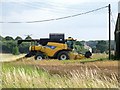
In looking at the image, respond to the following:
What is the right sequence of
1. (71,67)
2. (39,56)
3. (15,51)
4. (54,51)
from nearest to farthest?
(71,67) → (39,56) → (54,51) → (15,51)

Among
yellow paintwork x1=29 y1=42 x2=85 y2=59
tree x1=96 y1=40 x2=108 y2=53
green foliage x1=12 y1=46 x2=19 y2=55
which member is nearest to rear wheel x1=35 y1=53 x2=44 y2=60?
yellow paintwork x1=29 y1=42 x2=85 y2=59

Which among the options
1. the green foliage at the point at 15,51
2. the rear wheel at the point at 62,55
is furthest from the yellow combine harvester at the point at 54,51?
the green foliage at the point at 15,51

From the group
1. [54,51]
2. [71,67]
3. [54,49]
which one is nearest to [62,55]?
[54,51]

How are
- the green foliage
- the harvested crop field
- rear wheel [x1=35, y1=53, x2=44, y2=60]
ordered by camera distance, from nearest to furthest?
the harvested crop field → rear wheel [x1=35, y1=53, x2=44, y2=60] → the green foliage

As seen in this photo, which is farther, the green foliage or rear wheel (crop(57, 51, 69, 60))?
the green foliage

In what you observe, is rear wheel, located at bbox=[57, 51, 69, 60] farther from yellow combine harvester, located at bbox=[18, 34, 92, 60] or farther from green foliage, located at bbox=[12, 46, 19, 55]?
→ green foliage, located at bbox=[12, 46, 19, 55]

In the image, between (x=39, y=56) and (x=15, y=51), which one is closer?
(x=39, y=56)

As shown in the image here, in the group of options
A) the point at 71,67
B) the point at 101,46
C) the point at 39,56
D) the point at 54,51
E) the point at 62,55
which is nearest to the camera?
the point at 71,67

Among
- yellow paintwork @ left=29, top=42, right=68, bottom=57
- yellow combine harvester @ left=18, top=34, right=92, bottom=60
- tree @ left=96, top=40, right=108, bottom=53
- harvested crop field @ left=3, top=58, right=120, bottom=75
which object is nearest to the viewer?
harvested crop field @ left=3, top=58, right=120, bottom=75

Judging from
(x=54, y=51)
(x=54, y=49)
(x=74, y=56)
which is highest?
(x=54, y=49)

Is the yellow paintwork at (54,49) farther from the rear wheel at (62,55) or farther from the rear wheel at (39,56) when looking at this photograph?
the rear wheel at (39,56)

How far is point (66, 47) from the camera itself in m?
36.7

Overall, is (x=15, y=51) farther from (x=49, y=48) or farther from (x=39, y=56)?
(x=39, y=56)

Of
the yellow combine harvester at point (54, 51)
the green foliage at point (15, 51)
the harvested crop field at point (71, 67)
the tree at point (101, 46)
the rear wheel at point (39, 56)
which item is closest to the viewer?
the harvested crop field at point (71, 67)
